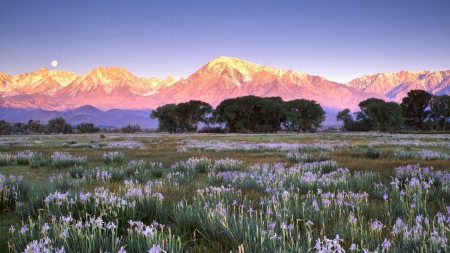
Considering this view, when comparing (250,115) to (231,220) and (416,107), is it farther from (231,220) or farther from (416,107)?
(231,220)

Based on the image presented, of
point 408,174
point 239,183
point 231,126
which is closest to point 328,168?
point 408,174

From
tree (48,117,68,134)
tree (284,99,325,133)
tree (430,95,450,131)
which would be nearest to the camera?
tree (430,95,450,131)

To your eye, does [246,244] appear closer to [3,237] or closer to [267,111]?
[3,237]

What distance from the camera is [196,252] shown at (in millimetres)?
2730

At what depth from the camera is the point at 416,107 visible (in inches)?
4151

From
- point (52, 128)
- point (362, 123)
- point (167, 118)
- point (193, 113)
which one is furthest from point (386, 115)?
point (52, 128)

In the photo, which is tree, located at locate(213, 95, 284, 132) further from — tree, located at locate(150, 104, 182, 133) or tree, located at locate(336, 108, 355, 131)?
tree, located at locate(336, 108, 355, 131)

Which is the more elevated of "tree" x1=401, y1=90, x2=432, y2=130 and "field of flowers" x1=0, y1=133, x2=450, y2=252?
"tree" x1=401, y1=90, x2=432, y2=130

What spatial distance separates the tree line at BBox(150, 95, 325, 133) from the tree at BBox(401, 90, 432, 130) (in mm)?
34316

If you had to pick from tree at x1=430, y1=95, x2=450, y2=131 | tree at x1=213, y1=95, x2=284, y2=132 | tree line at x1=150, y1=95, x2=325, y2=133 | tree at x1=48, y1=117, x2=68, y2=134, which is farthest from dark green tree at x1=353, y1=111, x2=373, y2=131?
tree at x1=48, y1=117, x2=68, y2=134

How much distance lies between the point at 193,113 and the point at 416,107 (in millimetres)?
88953

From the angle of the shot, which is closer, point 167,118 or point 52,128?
point 167,118

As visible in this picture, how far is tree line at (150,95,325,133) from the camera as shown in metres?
101

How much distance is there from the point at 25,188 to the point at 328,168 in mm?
7891
